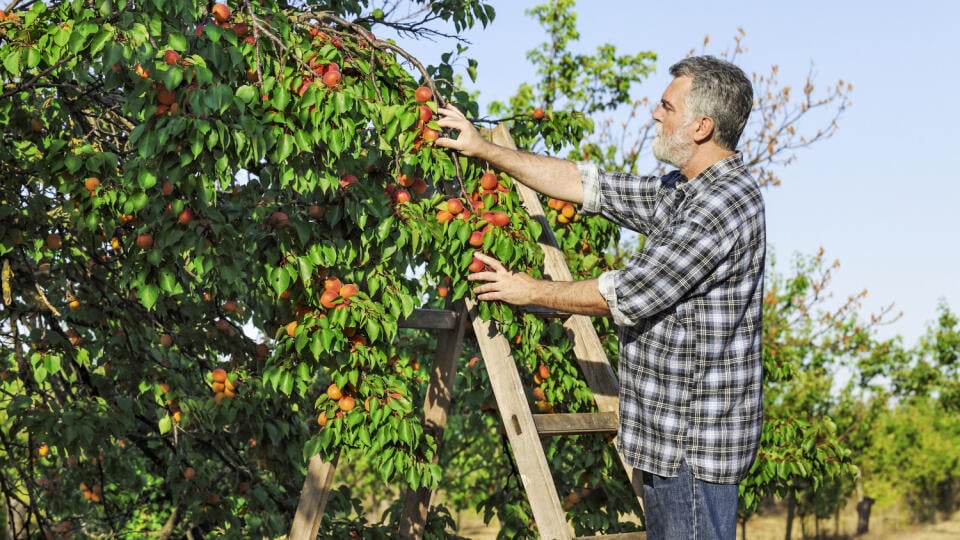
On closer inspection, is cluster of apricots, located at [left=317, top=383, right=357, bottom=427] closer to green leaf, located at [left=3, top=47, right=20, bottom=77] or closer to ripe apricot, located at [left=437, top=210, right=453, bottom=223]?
ripe apricot, located at [left=437, top=210, right=453, bottom=223]

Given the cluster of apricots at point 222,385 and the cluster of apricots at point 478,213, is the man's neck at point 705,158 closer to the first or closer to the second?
the cluster of apricots at point 478,213

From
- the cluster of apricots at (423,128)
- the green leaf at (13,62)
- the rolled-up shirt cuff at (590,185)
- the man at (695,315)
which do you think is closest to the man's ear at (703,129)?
the man at (695,315)

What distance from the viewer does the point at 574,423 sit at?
3865 mm

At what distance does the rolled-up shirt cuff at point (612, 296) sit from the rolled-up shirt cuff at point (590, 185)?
72 centimetres

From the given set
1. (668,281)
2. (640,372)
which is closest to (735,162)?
(668,281)

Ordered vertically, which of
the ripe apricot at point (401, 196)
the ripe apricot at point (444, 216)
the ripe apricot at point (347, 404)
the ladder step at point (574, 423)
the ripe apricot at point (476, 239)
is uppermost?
the ripe apricot at point (401, 196)

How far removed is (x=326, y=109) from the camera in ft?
10.6

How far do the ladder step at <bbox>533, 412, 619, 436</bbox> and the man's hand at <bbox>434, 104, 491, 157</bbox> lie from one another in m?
0.99

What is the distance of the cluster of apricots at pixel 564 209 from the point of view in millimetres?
4648

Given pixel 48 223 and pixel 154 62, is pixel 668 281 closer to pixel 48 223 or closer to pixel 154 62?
pixel 154 62

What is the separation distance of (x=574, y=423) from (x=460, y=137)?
3.70ft

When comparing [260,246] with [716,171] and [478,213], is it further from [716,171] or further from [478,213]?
[716,171]

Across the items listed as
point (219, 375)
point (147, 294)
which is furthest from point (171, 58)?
→ point (219, 375)

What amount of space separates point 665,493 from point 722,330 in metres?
0.51
